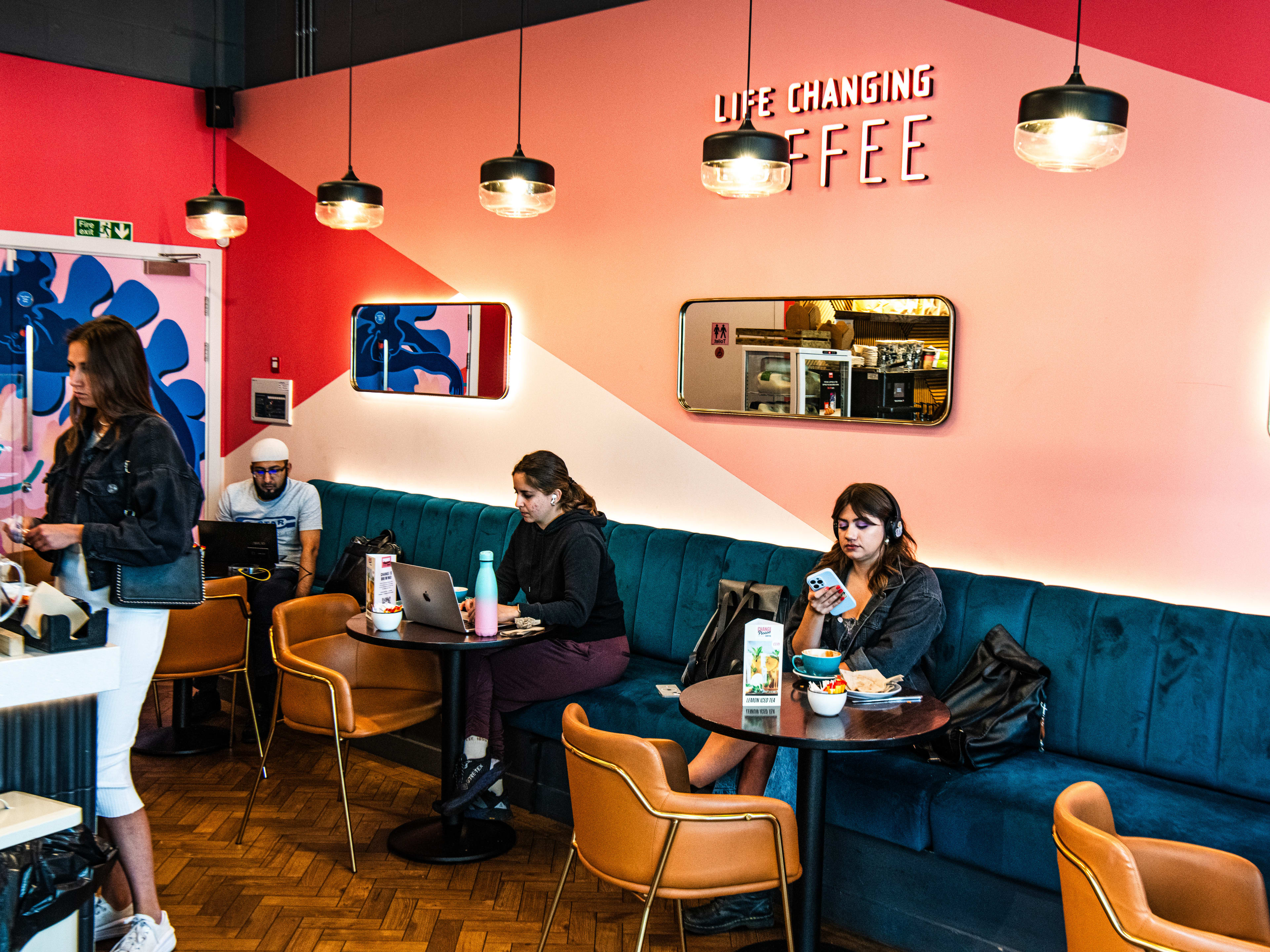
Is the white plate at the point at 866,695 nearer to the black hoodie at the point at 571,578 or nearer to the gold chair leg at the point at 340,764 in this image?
the black hoodie at the point at 571,578

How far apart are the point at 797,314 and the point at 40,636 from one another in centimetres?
285

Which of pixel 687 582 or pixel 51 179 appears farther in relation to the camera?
pixel 51 179

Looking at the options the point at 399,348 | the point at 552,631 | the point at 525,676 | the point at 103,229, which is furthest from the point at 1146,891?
the point at 103,229

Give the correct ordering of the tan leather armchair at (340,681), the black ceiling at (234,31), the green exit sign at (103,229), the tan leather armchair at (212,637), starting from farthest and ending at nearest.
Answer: the green exit sign at (103,229) → the black ceiling at (234,31) → the tan leather armchair at (212,637) → the tan leather armchair at (340,681)

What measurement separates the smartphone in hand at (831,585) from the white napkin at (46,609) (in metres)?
2.03

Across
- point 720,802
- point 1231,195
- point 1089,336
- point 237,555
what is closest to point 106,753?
point 720,802

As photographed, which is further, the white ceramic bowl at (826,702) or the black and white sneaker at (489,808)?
the black and white sneaker at (489,808)

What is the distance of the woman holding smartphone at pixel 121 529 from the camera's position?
2996 millimetres

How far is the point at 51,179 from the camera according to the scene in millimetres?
6258

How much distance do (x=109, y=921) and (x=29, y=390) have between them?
4005 millimetres

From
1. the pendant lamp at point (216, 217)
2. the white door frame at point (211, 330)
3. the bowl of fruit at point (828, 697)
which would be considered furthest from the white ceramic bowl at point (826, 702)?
the white door frame at point (211, 330)

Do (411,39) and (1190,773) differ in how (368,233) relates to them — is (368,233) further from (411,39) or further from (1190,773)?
(1190,773)

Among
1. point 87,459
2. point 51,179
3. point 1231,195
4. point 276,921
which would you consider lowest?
point 276,921

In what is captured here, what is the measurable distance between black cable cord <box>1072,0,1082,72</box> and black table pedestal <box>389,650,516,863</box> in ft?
8.81
